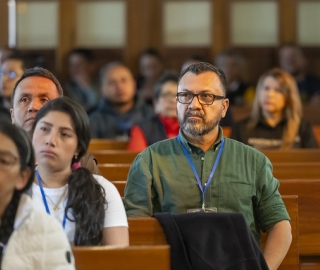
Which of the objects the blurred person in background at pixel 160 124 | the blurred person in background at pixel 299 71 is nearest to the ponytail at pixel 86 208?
the blurred person in background at pixel 160 124

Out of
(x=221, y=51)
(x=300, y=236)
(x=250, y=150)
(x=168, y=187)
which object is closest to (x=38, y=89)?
(x=168, y=187)

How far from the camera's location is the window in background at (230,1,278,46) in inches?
295

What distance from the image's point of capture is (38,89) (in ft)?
11.0

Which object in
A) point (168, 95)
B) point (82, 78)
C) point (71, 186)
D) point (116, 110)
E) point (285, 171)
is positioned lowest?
point (285, 171)

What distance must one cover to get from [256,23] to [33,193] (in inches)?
199

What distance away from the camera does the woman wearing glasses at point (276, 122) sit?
199 inches

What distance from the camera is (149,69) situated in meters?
6.91

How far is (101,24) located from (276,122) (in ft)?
9.37

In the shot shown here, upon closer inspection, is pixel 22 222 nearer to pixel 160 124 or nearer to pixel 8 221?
pixel 8 221

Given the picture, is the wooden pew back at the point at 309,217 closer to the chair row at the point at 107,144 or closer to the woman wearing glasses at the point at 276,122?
the woman wearing glasses at the point at 276,122

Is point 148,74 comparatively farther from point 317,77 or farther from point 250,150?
point 250,150

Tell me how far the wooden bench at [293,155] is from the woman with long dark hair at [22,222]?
222 cm

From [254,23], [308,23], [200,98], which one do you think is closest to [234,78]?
[254,23]

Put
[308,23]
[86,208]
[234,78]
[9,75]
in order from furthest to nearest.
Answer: [308,23], [234,78], [9,75], [86,208]
